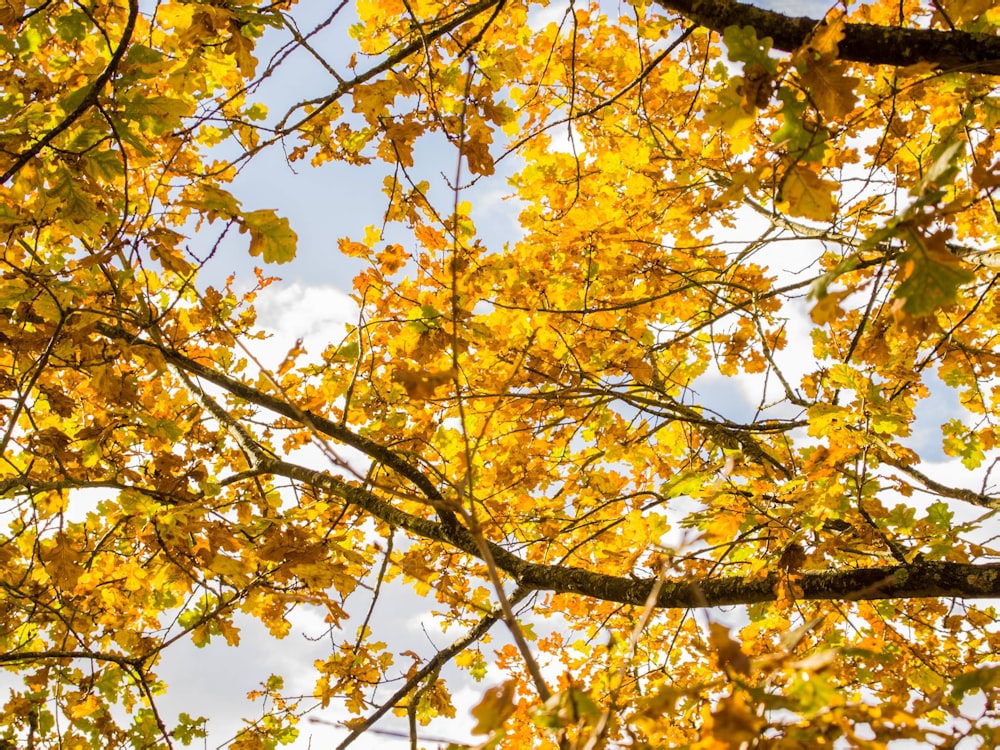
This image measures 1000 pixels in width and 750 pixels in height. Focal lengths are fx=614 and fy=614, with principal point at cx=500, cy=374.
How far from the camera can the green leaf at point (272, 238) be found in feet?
5.79

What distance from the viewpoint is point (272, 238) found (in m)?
1.79

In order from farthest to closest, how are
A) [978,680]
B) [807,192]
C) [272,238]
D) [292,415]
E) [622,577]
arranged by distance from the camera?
1. [622,577]
2. [292,415]
3. [272,238]
4. [807,192]
5. [978,680]

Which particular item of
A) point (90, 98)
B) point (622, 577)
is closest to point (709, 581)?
point (622, 577)

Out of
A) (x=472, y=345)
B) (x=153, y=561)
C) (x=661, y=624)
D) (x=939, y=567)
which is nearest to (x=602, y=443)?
(x=472, y=345)

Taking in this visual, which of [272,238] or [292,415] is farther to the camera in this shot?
[292,415]

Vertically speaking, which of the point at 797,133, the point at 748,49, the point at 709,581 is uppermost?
the point at 748,49

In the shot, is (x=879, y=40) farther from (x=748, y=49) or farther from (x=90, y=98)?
(x=90, y=98)

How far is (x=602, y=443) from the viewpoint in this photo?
4148 mm

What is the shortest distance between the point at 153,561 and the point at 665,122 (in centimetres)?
444

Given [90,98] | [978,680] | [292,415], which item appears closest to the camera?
[978,680]

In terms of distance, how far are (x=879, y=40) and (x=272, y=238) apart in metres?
1.78

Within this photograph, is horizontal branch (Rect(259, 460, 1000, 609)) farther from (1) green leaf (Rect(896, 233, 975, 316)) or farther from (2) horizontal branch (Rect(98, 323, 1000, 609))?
(1) green leaf (Rect(896, 233, 975, 316))

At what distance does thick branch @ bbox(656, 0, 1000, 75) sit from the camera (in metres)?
1.61

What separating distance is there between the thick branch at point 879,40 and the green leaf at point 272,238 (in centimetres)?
140
